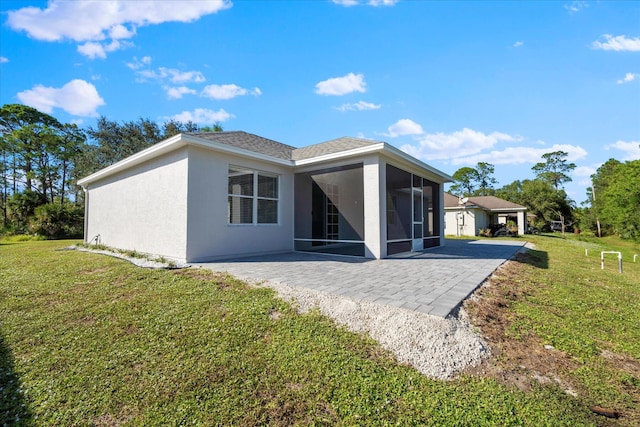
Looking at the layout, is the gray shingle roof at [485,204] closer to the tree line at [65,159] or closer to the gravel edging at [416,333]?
the tree line at [65,159]

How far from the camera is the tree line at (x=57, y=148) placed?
72.4ft

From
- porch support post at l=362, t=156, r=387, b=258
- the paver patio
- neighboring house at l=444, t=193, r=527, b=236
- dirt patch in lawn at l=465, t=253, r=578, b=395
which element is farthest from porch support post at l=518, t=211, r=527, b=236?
dirt patch in lawn at l=465, t=253, r=578, b=395

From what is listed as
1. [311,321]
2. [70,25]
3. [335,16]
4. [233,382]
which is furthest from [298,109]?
[233,382]

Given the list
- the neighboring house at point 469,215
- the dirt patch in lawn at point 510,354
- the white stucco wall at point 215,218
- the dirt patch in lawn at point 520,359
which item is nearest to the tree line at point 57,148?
the white stucco wall at point 215,218

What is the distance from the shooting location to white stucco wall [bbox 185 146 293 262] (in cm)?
669

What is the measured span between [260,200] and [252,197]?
318 mm

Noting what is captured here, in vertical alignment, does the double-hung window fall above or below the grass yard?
above

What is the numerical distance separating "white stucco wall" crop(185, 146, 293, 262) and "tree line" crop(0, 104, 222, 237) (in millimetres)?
20161

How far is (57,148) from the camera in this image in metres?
23.2

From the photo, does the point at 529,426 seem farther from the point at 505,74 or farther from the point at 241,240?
the point at 505,74

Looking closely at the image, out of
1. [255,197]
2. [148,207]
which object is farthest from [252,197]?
[148,207]

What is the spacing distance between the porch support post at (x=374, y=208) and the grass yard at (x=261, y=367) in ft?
11.6

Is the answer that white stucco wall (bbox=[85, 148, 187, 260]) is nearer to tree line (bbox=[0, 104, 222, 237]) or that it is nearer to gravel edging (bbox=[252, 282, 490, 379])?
gravel edging (bbox=[252, 282, 490, 379])

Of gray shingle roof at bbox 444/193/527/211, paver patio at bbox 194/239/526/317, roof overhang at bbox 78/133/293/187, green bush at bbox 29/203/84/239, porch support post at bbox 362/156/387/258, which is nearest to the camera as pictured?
paver patio at bbox 194/239/526/317
